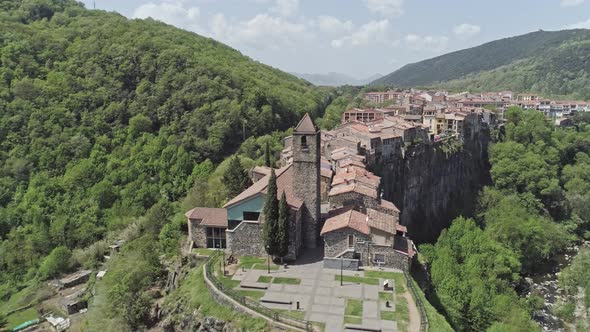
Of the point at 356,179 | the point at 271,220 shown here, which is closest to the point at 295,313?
the point at 271,220

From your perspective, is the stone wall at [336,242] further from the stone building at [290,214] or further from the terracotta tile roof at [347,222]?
the stone building at [290,214]

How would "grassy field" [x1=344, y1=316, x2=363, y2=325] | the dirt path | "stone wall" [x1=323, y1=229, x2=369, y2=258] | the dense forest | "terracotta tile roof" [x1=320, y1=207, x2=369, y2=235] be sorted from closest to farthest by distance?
the dirt path, "grassy field" [x1=344, y1=316, x2=363, y2=325], "terracotta tile roof" [x1=320, y1=207, x2=369, y2=235], "stone wall" [x1=323, y1=229, x2=369, y2=258], the dense forest

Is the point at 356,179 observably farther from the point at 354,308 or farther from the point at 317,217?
the point at 354,308

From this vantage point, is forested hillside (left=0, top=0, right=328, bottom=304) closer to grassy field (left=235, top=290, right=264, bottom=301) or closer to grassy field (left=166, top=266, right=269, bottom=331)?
grassy field (left=166, top=266, right=269, bottom=331)

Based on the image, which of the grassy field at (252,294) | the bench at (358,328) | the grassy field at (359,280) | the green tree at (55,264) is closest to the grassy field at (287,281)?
the grassy field at (252,294)

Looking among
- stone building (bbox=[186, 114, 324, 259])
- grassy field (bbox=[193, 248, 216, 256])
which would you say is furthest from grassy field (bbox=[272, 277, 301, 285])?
grassy field (bbox=[193, 248, 216, 256])

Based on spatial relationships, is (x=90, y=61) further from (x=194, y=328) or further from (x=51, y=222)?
(x=194, y=328)
